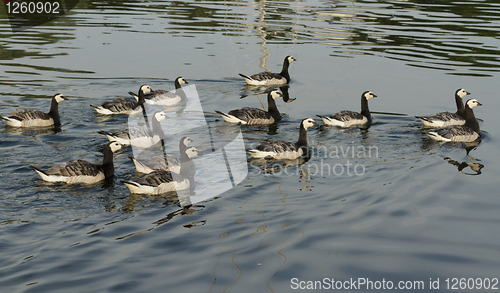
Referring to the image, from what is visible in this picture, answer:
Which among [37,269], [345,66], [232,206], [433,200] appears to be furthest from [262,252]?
[345,66]

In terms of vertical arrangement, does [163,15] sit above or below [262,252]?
above

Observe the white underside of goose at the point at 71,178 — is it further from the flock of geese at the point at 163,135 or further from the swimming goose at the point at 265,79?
the swimming goose at the point at 265,79

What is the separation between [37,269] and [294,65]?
2213 centimetres

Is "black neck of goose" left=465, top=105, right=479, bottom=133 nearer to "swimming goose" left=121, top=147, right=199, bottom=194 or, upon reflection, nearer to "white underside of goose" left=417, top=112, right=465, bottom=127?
"white underside of goose" left=417, top=112, right=465, bottom=127

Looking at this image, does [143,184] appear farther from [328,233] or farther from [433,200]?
[433,200]

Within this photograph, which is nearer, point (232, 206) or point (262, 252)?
point (262, 252)

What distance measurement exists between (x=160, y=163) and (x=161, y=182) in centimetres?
180

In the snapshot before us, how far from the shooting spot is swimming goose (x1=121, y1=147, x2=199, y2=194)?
12.8m

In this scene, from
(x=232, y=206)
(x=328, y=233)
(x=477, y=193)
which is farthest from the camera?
(x=477, y=193)

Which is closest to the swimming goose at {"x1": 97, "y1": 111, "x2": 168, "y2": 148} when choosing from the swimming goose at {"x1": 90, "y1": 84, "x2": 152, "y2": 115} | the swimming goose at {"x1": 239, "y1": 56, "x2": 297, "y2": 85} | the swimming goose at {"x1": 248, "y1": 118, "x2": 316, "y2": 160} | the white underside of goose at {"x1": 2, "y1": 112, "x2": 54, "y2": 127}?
the swimming goose at {"x1": 90, "y1": 84, "x2": 152, "y2": 115}

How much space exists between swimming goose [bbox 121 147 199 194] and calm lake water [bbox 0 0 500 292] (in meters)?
0.32

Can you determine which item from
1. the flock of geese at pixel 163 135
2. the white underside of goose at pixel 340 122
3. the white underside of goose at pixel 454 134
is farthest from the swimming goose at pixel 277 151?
the white underside of goose at pixel 454 134

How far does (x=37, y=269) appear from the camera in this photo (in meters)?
9.20

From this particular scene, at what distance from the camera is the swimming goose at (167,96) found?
21453 mm
